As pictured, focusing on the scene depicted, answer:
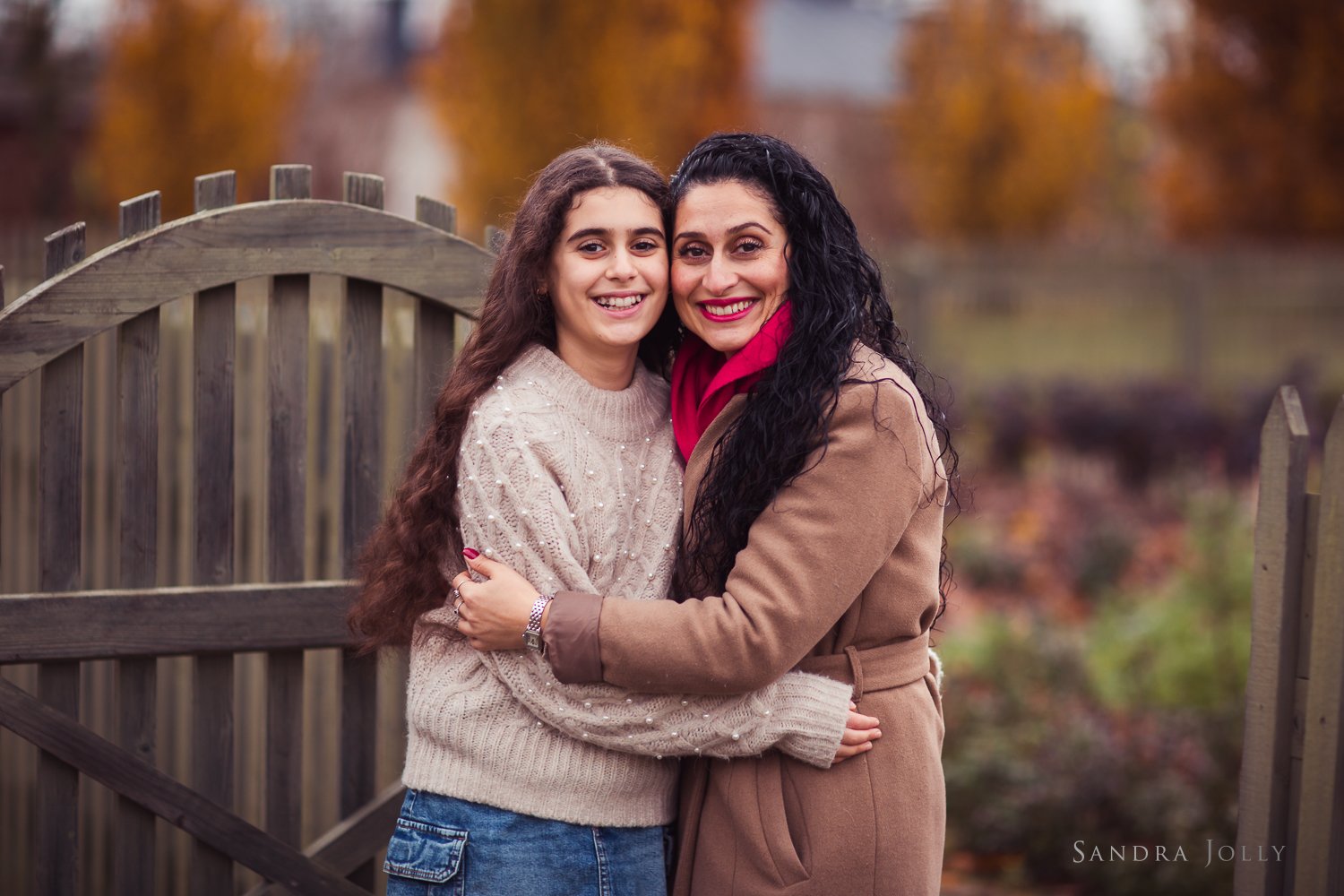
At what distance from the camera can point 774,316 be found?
8.23 feet

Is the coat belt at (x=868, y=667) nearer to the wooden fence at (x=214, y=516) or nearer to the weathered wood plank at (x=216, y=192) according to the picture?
the wooden fence at (x=214, y=516)

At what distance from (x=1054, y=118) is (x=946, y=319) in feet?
26.7

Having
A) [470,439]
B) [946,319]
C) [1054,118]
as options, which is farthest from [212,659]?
[1054,118]

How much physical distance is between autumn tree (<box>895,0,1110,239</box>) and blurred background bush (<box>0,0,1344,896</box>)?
0.17 feet

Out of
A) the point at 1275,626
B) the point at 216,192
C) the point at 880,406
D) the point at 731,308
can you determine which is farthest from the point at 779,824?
the point at 216,192

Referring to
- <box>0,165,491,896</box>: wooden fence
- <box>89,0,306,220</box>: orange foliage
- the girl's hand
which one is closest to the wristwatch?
the girl's hand

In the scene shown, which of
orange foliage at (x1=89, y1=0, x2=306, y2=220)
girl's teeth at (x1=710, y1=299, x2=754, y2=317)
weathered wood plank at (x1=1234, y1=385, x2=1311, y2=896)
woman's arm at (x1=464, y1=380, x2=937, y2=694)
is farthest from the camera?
orange foliage at (x1=89, y1=0, x2=306, y2=220)

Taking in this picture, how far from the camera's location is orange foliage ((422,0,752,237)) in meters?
14.5

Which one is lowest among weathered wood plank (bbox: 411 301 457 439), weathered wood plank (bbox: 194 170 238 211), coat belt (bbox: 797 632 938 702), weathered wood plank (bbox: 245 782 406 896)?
weathered wood plank (bbox: 245 782 406 896)

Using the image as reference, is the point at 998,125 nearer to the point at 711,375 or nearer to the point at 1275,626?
the point at 1275,626

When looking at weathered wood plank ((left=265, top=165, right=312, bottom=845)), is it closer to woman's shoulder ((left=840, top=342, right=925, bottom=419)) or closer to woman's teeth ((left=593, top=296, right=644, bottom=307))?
woman's teeth ((left=593, top=296, right=644, bottom=307))

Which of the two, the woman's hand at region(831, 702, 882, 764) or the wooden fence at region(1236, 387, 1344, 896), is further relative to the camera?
the wooden fence at region(1236, 387, 1344, 896)

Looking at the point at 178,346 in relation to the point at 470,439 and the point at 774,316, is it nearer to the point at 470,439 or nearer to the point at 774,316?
the point at 470,439

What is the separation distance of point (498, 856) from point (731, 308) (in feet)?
3.72
